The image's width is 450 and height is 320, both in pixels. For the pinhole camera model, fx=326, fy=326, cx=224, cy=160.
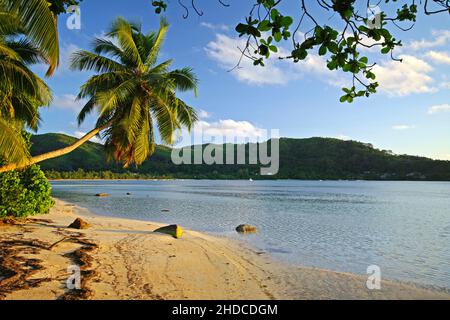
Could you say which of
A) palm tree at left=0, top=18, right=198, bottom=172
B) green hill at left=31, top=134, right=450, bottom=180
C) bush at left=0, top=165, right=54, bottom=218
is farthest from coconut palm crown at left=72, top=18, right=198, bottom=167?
green hill at left=31, top=134, right=450, bottom=180

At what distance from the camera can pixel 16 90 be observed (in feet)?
34.9

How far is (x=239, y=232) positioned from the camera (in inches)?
758

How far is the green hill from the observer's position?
141 metres

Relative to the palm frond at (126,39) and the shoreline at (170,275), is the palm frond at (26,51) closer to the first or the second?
the palm frond at (126,39)

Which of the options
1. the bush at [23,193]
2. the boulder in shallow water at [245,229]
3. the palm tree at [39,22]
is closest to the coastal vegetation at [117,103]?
the bush at [23,193]

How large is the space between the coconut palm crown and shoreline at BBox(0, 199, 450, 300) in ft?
13.4

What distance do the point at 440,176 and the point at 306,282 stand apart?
160158mm

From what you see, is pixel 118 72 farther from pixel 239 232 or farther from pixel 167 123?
pixel 239 232

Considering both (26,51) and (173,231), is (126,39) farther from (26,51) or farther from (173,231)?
(173,231)

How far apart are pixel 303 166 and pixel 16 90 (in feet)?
462

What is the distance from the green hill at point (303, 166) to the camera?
14100 cm

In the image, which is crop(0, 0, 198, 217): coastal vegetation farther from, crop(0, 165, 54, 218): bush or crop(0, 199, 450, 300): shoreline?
crop(0, 199, 450, 300): shoreline

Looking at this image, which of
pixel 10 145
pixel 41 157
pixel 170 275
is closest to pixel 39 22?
pixel 10 145

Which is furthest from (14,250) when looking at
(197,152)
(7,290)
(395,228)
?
(197,152)
